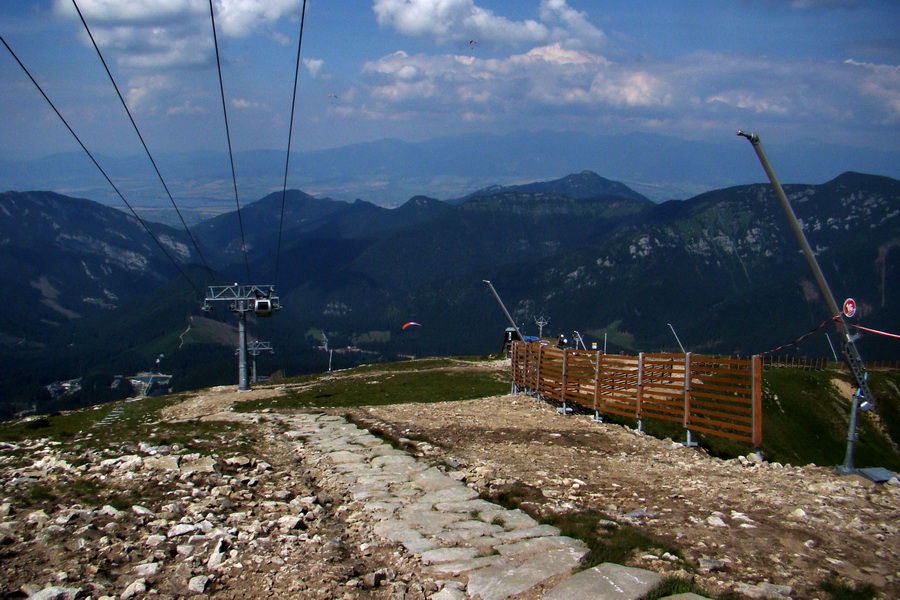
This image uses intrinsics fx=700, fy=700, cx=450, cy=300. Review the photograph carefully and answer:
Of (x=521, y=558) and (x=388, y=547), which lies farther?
(x=388, y=547)

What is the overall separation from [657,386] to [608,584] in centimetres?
1268

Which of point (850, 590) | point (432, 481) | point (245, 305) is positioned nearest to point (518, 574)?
point (850, 590)

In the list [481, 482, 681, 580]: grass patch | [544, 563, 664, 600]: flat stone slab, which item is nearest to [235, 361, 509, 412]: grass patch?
[481, 482, 681, 580]: grass patch

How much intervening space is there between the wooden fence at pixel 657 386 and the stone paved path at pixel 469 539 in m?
7.61

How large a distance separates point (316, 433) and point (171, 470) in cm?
603

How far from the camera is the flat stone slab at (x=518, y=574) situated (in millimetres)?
7895

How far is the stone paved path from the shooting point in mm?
7902

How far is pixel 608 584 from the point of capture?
25.7ft

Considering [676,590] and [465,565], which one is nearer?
[676,590]

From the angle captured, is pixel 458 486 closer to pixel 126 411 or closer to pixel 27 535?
pixel 27 535

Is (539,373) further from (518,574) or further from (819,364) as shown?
(819,364)

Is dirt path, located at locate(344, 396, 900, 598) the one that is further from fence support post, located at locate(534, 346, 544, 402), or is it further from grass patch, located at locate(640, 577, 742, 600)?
fence support post, located at locate(534, 346, 544, 402)

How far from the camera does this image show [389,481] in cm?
1309

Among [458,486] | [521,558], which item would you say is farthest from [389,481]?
[521,558]
